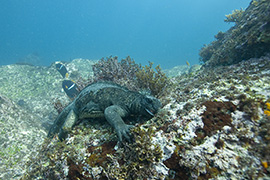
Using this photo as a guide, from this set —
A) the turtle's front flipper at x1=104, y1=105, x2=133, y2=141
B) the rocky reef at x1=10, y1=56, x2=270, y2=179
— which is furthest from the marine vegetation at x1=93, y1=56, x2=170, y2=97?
the rocky reef at x1=10, y1=56, x2=270, y2=179

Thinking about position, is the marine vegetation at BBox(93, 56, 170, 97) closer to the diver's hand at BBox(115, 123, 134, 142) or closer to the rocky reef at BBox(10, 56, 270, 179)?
the diver's hand at BBox(115, 123, 134, 142)

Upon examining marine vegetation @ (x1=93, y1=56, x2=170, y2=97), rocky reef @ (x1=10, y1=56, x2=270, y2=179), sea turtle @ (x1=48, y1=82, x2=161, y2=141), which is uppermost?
marine vegetation @ (x1=93, y1=56, x2=170, y2=97)

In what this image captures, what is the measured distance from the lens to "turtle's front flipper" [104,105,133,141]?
271 centimetres

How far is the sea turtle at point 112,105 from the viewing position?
3.29 m

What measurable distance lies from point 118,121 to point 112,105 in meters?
0.82

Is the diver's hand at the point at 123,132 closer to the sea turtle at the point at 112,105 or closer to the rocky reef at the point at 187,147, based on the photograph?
the sea turtle at the point at 112,105

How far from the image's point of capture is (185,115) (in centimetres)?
295

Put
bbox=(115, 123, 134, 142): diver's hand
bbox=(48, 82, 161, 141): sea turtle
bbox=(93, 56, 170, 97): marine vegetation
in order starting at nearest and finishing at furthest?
bbox=(115, 123, 134, 142): diver's hand < bbox=(48, 82, 161, 141): sea turtle < bbox=(93, 56, 170, 97): marine vegetation

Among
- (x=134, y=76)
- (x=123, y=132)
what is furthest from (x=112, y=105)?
(x=134, y=76)

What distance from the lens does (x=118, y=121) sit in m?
2.94

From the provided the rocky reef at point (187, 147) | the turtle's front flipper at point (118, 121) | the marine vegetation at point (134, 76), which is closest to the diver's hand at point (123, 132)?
the turtle's front flipper at point (118, 121)

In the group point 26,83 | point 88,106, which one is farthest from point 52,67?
point 88,106

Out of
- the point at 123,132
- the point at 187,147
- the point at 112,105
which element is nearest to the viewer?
the point at 187,147

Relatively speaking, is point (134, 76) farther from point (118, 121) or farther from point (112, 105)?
point (118, 121)
